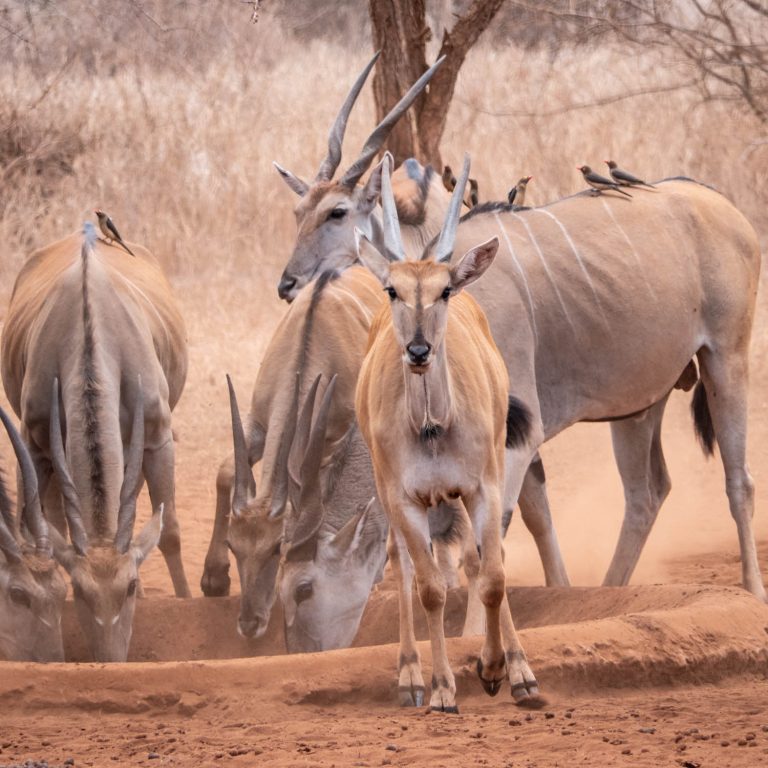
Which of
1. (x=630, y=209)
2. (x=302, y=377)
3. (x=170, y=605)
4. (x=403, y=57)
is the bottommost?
(x=170, y=605)

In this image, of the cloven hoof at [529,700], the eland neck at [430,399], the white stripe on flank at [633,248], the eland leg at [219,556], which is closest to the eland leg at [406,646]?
the cloven hoof at [529,700]

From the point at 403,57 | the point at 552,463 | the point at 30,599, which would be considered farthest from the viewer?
the point at 552,463

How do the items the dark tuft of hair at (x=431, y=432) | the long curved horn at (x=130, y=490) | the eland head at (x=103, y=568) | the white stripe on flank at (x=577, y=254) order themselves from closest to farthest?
the dark tuft of hair at (x=431, y=432)
the eland head at (x=103, y=568)
the long curved horn at (x=130, y=490)
the white stripe on flank at (x=577, y=254)

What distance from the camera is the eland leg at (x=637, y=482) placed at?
6.59 metres

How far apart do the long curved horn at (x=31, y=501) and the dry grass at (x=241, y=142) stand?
19.0 ft

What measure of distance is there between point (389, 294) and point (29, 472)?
5.86ft

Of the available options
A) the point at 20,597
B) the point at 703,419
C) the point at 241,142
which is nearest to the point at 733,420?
the point at 703,419

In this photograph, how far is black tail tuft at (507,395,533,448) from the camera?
5367mm

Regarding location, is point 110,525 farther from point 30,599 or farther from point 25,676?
point 25,676

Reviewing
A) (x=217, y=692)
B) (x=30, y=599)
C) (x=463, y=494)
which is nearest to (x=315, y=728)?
(x=217, y=692)

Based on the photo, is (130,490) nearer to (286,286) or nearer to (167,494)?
(167,494)

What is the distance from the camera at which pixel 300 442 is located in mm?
5418

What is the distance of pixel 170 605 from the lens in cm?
573

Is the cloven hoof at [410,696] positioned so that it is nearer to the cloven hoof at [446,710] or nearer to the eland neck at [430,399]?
the cloven hoof at [446,710]
